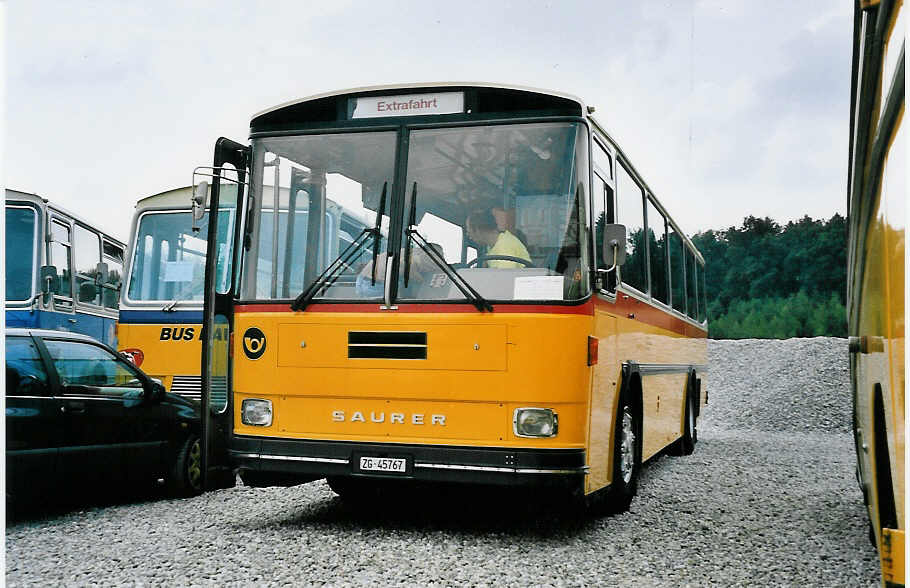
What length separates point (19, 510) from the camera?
804cm

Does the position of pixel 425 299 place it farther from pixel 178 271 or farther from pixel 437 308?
pixel 178 271

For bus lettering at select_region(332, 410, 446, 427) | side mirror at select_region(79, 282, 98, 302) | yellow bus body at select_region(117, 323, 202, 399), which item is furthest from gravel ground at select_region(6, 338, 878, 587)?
side mirror at select_region(79, 282, 98, 302)

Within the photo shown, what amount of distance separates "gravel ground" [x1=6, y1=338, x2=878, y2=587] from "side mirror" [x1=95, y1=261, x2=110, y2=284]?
6783mm

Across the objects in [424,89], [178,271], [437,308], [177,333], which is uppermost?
[424,89]

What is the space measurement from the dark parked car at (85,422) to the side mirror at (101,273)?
6740 millimetres

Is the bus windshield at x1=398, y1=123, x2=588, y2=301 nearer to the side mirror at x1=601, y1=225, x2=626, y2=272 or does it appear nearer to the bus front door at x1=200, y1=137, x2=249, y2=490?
the side mirror at x1=601, y1=225, x2=626, y2=272

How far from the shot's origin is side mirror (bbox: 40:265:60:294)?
12625mm

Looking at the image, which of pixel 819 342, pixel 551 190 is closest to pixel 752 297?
pixel 819 342

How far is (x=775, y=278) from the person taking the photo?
3962cm

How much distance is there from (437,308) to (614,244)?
1.32 meters

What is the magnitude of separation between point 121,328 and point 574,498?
6.46 metres

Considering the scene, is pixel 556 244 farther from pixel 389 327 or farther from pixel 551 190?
pixel 389 327

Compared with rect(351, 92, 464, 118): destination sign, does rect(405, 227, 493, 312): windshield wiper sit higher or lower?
lower

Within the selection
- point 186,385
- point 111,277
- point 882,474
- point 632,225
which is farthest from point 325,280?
point 111,277
